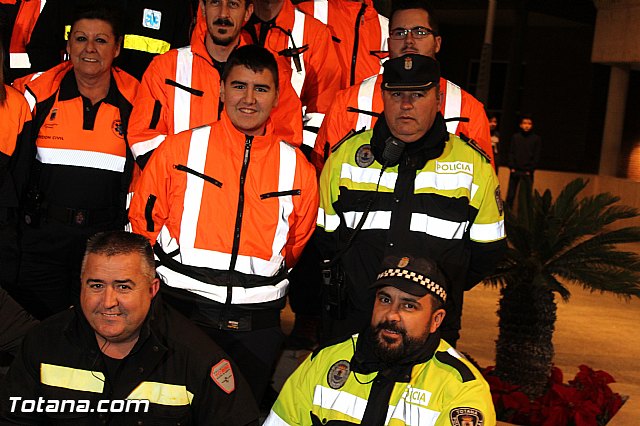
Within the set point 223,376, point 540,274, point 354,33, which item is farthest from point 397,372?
point 540,274

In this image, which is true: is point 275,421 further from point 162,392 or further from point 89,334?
point 89,334

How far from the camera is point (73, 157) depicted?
538 cm

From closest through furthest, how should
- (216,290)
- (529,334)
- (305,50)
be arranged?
1. (216,290)
2. (305,50)
3. (529,334)

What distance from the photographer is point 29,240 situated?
211 inches

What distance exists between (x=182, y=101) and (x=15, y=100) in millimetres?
827

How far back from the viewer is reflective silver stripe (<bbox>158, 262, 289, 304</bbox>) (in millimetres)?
4676

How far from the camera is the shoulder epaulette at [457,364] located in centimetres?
394

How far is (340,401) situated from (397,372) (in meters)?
0.25

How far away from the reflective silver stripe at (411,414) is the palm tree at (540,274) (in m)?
3.92

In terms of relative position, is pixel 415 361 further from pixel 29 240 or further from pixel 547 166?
pixel 547 166

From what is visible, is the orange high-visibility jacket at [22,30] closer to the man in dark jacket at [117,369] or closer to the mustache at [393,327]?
the man in dark jacket at [117,369]

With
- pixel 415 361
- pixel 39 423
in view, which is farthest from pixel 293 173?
pixel 39 423

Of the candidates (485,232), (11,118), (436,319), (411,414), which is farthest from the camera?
(11,118)

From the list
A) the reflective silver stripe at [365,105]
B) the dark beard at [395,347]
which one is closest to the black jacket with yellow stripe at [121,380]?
the dark beard at [395,347]
